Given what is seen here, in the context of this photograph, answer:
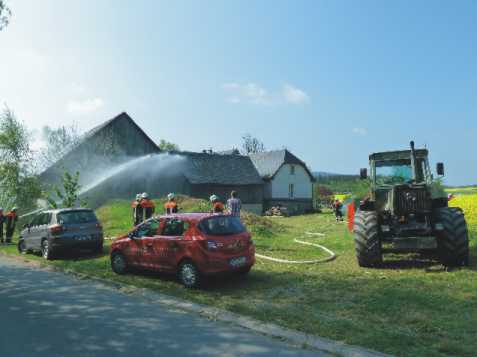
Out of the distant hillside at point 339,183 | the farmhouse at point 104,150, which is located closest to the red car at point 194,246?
the farmhouse at point 104,150

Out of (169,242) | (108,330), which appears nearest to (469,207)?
(169,242)

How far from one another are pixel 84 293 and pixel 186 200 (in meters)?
18.4

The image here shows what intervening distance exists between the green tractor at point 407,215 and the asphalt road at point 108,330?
5.15 m

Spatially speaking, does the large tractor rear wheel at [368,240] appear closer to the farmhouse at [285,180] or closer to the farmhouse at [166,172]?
the farmhouse at [166,172]

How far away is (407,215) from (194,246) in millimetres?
5612

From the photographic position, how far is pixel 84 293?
347 inches

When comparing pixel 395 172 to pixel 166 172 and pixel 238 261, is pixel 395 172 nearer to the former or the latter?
pixel 238 261

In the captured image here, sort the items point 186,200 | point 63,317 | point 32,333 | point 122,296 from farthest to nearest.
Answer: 1. point 186,200
2. point 122,296
3. point 63,317
4. point 32,333

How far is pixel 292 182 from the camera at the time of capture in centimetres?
4647

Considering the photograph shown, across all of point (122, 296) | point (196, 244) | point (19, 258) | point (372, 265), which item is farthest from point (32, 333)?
point (19, 258)

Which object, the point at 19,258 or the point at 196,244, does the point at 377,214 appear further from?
A: the point at 19,258

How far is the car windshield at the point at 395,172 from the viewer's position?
11.4 metres

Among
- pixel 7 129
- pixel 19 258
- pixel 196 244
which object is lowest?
pixel 19 258

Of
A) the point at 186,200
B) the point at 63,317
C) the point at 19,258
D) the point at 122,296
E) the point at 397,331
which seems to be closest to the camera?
the point at 397,331
